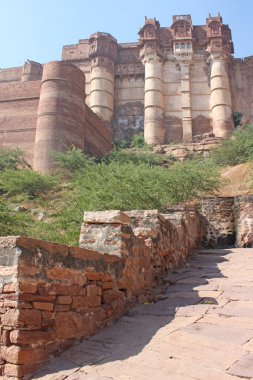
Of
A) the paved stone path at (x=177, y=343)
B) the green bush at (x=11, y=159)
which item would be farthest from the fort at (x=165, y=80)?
the paved stone path at (x=177, y=343)

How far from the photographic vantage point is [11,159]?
20.6 meters

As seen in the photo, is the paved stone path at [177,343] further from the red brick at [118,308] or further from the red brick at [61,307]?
the red brick at [61,307]

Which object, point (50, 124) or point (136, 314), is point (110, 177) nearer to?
point (136, 314)

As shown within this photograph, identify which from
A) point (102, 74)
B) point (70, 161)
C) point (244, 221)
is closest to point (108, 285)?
point (244, 221)

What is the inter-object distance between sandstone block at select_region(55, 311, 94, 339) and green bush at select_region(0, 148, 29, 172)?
1820cm

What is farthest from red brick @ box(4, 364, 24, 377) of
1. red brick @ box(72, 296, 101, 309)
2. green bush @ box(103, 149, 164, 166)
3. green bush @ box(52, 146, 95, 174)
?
green bush @ box(103, 149, 164, 166)

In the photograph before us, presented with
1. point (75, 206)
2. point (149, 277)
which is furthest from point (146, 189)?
point (149, 277)

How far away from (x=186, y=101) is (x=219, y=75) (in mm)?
3105

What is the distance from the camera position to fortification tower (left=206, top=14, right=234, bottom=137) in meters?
28.5

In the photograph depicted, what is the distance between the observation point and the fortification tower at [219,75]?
28484 millimetres

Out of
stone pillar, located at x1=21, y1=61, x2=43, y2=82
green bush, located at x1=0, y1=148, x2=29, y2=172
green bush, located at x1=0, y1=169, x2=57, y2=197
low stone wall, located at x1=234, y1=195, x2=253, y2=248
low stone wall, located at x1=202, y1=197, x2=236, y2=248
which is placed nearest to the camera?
low stone wall, located at x1=234, y1=195, x2=253, y2=248

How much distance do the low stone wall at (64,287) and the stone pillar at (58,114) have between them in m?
16.9

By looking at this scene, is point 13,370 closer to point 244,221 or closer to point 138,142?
point 244,221

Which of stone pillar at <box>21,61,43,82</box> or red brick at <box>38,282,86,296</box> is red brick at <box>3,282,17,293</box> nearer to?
red brick at <box>38,282,86,296</box>
